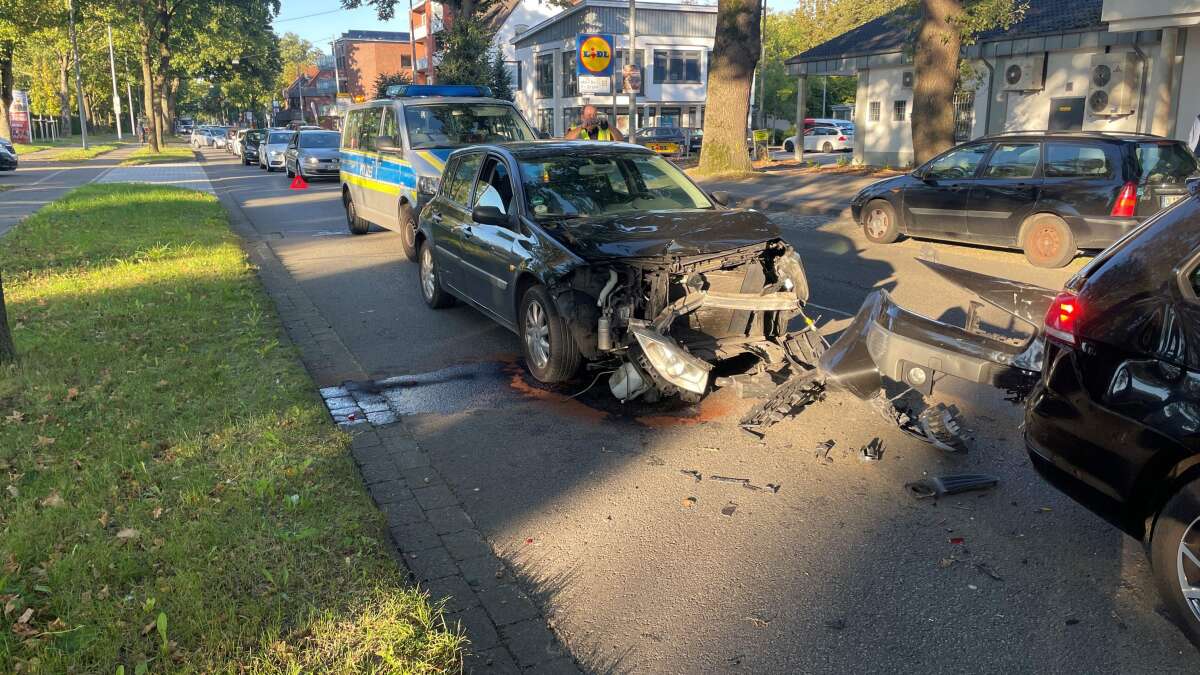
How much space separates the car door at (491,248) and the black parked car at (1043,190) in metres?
7.12

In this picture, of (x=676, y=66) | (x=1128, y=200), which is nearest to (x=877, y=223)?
(x=1128, y=200)

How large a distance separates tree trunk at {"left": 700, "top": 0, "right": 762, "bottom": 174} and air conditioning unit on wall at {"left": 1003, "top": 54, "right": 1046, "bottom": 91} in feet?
25.3

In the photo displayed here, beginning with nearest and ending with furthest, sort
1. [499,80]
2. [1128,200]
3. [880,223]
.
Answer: [1128,200], [880,223], [499,80]

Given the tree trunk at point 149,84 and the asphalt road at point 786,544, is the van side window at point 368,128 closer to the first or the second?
the asphalt road at point 786,544

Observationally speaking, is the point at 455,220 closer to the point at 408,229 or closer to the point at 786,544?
the point at 408,229

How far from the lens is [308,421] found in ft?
18.1

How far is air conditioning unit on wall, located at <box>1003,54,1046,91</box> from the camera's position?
2414 cm

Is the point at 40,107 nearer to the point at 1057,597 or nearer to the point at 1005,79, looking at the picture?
the point at 1005,79

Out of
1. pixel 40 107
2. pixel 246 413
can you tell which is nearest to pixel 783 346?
pixel 246 413

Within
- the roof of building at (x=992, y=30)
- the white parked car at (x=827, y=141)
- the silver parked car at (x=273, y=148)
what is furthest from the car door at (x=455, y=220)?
the white parked car at (x=827, y=141)

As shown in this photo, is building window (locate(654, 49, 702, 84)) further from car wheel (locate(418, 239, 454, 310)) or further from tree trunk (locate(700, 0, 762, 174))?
car wheel (locate(418, 239, 454, 310))

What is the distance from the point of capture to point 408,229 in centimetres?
1212

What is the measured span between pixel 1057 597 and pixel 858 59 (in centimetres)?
2806

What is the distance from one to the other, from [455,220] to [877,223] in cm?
768
